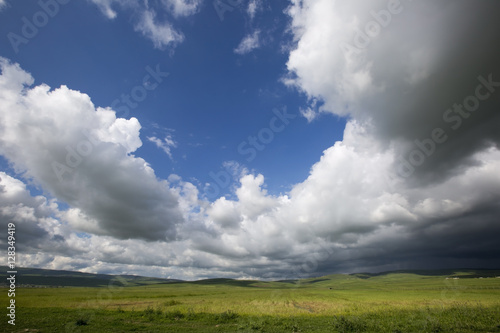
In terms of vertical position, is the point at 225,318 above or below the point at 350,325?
below

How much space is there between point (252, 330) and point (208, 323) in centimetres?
906

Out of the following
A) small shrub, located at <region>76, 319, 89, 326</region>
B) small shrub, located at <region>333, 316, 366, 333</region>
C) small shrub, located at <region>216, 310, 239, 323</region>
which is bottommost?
small shrub, located at <region>216, 310, 239, 323</region>

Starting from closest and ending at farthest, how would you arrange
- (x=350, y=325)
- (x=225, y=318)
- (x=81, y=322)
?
(x=350, y=325) → (x=81, y=322) → (x=225, y=318)

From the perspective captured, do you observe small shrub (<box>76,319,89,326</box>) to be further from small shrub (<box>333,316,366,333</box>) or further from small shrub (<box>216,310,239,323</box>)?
small shrub (<box>333,316,366,333</box>)

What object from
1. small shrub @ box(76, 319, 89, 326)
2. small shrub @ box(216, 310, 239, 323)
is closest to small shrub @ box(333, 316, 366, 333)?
small shrub @ box(216, 310, 239, 323)

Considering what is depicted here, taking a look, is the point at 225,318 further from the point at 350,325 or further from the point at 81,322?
the point at 81,322

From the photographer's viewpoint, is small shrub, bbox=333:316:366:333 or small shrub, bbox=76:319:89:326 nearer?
small shrub, bbox=333:316:366:333

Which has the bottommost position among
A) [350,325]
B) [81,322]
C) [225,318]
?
[225,318]

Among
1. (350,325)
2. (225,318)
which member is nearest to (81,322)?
(225,318)

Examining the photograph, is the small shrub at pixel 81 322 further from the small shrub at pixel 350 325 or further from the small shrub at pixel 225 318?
the small shrub at pixel 350 325

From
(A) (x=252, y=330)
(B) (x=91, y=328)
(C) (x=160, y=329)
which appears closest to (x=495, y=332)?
(A) (x=252, y=330)

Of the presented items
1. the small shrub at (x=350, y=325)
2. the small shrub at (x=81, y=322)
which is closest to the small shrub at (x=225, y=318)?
the small shrub at (x=350, y=325)

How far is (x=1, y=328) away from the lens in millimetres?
26531

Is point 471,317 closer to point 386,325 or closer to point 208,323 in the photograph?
point 386,325
